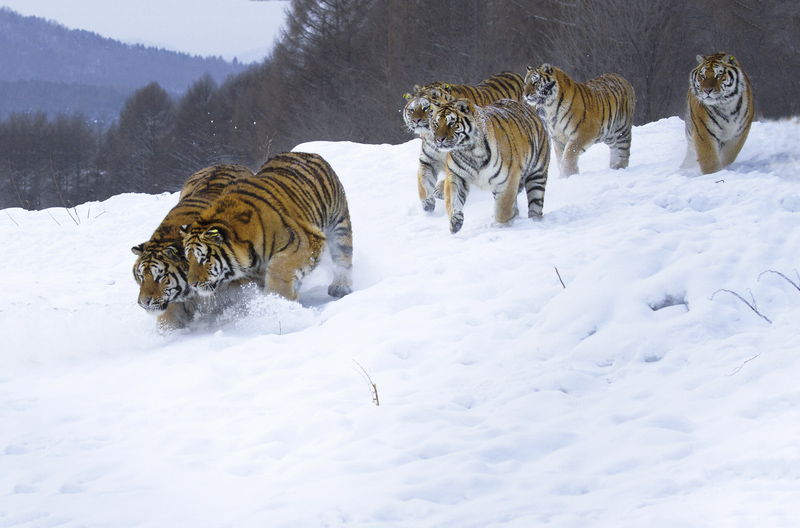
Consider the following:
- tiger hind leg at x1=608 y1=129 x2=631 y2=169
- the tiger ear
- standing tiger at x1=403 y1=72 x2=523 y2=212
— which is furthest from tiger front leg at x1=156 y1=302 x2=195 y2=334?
tiger hind leg at x1=608 y1=129 x2=631 y2=169

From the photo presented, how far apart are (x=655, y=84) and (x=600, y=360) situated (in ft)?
46.9

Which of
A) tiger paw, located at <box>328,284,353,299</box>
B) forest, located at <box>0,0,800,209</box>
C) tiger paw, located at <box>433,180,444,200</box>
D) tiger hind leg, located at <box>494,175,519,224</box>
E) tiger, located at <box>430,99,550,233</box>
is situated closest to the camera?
tiger paw, located at <box>328,284,353,299</box>

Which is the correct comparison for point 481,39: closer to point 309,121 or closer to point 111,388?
point 309,121

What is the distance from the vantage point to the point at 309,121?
3123 centimetres

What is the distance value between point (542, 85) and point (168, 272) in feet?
16.0

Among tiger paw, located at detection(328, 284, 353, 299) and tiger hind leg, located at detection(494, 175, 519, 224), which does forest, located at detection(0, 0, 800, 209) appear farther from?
tiger paw, located at detection(328, 284, 353, 299)

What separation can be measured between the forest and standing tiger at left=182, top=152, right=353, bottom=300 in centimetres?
705

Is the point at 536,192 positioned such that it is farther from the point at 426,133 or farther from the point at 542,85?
the point at 542,85

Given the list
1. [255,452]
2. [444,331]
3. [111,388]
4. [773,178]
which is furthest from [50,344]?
[773,178]

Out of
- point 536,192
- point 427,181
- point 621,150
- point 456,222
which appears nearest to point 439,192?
point 427,181

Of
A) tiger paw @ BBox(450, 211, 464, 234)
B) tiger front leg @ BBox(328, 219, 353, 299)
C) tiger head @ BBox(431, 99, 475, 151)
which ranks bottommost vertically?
tiger front leg @ BBox(328, 219, 353, 299)

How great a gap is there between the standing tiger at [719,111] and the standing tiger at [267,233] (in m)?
3.80

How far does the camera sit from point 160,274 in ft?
14.8

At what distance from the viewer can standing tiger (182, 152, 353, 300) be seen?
14.6 feet
